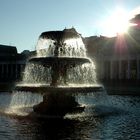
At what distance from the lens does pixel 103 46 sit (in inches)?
4240

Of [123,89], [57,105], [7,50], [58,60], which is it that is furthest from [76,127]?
[7,50]

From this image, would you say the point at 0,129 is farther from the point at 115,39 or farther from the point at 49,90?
the point at 115,39

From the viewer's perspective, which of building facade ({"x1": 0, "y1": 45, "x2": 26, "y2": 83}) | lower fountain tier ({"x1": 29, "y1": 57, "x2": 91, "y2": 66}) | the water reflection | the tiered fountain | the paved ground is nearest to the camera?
the water reflection

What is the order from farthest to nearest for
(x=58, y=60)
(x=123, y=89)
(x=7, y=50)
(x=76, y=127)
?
1. (x=7, y=50)
2. (x=123, y=89)
3. (x=58, y=60)
4. (x=76, y=127)

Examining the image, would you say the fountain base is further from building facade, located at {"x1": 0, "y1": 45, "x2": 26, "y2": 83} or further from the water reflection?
building facade, located at {"x1": 0, "y1": 45, "x2": 26, "y2": 83}

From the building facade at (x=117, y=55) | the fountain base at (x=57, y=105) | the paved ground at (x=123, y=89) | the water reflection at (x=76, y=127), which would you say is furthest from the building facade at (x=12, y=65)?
the water reflection at (x=76, y=127)

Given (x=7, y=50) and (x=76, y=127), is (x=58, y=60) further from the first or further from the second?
(x=7, y=50)

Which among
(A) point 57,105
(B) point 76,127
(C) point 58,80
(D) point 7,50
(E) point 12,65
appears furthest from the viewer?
(D) point 7,50

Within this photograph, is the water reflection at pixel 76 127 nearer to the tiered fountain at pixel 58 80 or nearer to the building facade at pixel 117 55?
the tiered fountain at pixel 58 80

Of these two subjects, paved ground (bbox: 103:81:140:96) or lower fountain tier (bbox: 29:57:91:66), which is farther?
paved ground (bbox: 103:81:140:96)

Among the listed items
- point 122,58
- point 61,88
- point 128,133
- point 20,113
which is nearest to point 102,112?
point 61,88

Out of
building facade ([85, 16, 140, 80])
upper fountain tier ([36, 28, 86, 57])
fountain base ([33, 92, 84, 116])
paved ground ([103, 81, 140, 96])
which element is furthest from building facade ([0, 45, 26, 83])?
fountain base ([33, 92, 84, 116])

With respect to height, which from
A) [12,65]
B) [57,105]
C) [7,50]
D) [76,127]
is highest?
[7,50]

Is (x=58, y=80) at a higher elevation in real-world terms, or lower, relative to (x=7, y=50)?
lower
